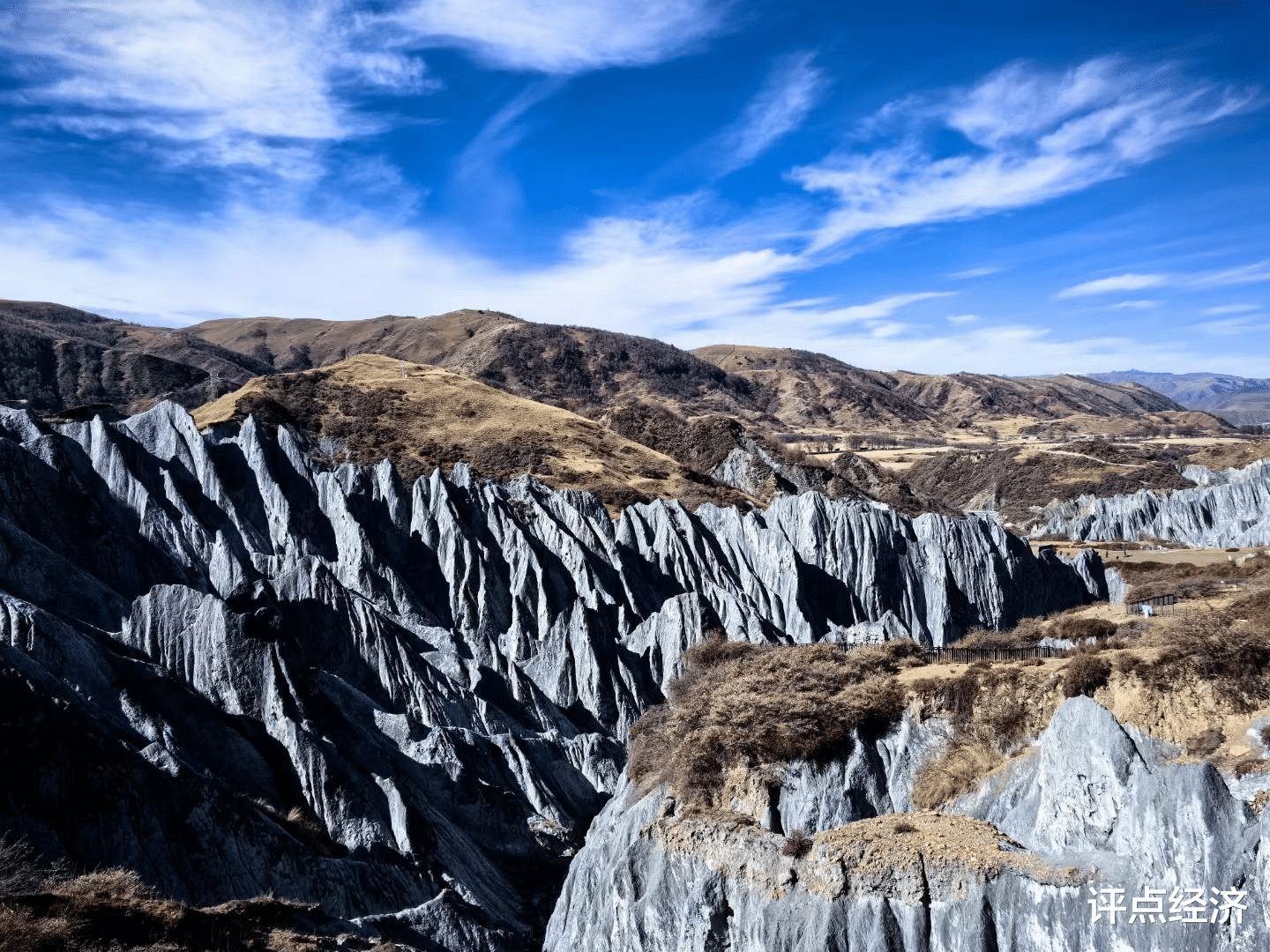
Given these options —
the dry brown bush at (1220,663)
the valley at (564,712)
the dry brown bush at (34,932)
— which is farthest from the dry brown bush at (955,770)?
→ the dry brown bush at (34,932)

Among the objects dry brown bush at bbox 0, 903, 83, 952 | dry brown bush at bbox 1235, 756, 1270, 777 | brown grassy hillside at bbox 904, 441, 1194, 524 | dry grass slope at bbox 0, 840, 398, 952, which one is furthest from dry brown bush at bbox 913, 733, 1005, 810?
brown grassy hillside at bbox 904, 441, 1194, 524

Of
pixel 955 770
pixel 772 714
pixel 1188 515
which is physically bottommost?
pixel 955 770

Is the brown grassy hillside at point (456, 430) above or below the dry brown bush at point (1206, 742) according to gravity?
above

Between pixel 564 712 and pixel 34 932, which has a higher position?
pixel 34 932

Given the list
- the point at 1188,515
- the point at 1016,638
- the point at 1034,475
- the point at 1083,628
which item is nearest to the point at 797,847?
the point at 1083,628

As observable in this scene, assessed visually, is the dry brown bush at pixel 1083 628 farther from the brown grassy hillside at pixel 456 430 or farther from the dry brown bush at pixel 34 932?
the brown grassy hillside at pixel 456 430

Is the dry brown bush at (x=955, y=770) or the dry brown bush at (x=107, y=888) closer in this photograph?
the dry brown bush at (x=107, y=888)

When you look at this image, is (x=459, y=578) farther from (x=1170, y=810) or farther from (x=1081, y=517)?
(x=1081, y=517)

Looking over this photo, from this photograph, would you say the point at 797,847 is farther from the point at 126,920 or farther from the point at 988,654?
the point at 126,920
